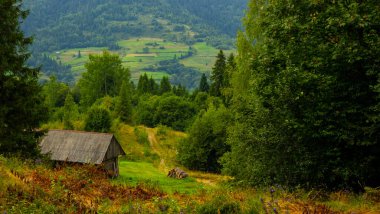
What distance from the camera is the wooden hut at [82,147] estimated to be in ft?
134

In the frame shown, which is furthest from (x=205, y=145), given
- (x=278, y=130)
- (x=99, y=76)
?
(x=99, y=76)

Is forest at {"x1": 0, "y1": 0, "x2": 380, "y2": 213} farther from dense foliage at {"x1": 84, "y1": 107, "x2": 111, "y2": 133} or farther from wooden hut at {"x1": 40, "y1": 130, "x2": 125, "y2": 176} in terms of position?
dense foliage at {"x1": 84, "y1": 107, "x2": 111, "y2": 133}

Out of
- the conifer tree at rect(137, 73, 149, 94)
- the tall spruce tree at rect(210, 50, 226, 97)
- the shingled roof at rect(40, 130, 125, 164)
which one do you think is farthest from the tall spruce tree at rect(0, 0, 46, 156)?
the conifer tree at rect(137, 73, 149, 94)

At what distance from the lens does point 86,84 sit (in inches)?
3519

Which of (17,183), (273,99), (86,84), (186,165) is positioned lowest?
(186,165)

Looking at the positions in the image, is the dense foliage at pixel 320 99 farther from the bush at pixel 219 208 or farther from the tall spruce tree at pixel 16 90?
the tall spruce tree at pixel 16 90

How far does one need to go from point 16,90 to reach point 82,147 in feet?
64.4

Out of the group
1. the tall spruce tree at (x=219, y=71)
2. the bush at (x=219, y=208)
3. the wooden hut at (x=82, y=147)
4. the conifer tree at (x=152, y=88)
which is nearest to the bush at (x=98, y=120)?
the wooden hut at (x=82, y=147)

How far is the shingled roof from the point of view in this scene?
4100 centimetres

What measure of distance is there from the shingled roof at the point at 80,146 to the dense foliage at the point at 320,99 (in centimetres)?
2638

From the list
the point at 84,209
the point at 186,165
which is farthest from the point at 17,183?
the point at 186,165

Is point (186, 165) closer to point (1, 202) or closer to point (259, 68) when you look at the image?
point (259, 68)

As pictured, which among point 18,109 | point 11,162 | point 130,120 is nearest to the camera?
point 11,162

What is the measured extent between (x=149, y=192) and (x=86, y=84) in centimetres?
8175
